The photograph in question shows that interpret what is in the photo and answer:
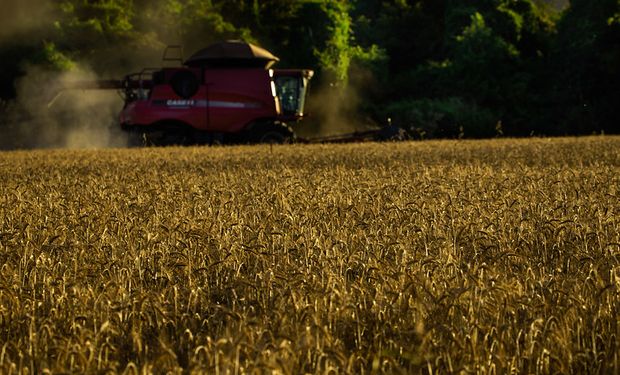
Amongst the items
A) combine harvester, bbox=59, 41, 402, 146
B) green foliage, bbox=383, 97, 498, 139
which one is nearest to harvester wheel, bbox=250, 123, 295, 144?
combine harvester, bbox=59, 41, 402, 146

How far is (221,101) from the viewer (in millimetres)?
29109

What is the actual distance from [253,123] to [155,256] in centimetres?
2370

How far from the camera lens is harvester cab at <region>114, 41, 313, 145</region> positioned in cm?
2891

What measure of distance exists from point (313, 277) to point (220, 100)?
80.4 ft

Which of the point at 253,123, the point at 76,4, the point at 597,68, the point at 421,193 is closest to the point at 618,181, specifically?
the point at 421,193

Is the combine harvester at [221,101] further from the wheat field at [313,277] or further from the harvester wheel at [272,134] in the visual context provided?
the wheat field at [313,277]

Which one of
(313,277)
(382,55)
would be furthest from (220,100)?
(313,277)

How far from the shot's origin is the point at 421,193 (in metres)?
10.8

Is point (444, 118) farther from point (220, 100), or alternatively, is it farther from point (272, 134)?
point (220, 100)

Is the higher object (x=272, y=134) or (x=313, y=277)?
(x=313, y=277)

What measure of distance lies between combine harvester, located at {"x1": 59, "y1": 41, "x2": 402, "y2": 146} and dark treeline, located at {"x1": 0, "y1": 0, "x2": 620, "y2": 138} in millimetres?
7515

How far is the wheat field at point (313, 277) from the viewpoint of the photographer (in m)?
3.71

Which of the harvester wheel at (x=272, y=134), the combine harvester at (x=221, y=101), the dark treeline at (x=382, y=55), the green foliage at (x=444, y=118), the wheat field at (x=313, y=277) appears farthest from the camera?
the dark treeline at (x=382, y=55)

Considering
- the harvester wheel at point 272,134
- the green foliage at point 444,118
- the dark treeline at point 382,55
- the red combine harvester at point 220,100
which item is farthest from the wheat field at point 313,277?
the dark treeline at point 382,55
